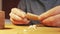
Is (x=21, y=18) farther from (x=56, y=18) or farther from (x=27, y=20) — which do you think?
(x=56, y=18)

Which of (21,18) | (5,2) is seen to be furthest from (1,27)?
(5,2)

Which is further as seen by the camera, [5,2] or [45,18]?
[5,2]

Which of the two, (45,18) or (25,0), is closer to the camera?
(45,18)

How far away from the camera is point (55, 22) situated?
606mm

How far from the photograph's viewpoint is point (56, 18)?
0.58 metres

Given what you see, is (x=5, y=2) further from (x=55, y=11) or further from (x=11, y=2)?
(x=55, y=11)

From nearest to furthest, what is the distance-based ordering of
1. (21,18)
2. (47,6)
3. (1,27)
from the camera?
(1,27) < (21,18) < (47,6)

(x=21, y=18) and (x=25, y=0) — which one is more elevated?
(x=25, y=0)

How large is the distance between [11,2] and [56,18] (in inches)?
12.9

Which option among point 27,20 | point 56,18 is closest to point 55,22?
point 56,18

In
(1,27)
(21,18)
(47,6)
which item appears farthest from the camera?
(47,6)

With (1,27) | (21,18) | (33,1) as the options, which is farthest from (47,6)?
(1,27)

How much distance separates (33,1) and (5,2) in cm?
16

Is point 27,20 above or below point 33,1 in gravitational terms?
below
